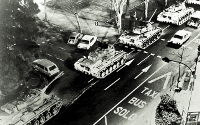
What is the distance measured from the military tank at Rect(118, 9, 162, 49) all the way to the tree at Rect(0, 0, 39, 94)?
13959 millimetres

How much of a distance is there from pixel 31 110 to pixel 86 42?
1587cm

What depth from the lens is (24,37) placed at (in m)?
31.0

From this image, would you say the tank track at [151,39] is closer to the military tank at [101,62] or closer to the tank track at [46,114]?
the military tank at [101,62]

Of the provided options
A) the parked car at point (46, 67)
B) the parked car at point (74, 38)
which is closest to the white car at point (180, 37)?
the parked car at point (74, 38)

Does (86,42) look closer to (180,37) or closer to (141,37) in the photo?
(141,37)

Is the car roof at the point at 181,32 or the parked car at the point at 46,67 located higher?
the car roof at the point at 181,32

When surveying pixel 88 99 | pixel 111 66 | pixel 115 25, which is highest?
pixel 115 25

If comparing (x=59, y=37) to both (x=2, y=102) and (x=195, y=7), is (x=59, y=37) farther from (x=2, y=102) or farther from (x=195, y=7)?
(x=195, y=7)

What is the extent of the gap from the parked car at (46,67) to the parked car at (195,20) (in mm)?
22621

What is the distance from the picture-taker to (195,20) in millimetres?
46969

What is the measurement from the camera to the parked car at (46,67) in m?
35.3

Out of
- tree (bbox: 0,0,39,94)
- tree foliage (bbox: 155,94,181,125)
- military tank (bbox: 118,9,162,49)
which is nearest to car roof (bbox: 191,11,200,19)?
military tank (bbox: 118,9,162,49)

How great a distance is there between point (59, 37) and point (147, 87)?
17420 millimetres

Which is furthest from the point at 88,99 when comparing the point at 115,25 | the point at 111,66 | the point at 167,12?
the point at 167,12
